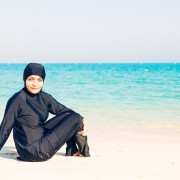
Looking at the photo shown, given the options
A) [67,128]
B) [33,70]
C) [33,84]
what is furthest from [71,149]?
[33,70]

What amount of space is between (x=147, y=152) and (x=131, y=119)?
476cm

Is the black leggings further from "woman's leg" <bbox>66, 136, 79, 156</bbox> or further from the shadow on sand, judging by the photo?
the shadow on sand

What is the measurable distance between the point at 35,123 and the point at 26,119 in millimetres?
128

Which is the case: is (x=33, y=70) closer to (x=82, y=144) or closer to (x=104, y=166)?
(x=82, y=144)

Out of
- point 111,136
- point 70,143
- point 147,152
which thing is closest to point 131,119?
point 111,136

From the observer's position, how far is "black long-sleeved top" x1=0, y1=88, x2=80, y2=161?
199 inches

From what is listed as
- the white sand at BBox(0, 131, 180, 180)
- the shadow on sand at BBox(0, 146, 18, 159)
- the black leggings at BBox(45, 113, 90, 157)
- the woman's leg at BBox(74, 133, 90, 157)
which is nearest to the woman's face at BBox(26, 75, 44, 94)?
the black leggings at BBox(45, 113, 90, 157)

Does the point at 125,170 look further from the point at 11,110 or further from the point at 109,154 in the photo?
the point at 11,110

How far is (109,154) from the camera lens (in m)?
6.04

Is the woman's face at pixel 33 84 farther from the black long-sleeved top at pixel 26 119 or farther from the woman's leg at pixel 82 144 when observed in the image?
the woman's leg at pixel 82 144

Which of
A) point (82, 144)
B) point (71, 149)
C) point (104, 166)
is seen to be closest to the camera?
point (104, 166)

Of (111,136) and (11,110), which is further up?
(11,110)

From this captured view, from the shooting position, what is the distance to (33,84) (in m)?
5.21

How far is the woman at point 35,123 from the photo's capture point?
16.8 ft
